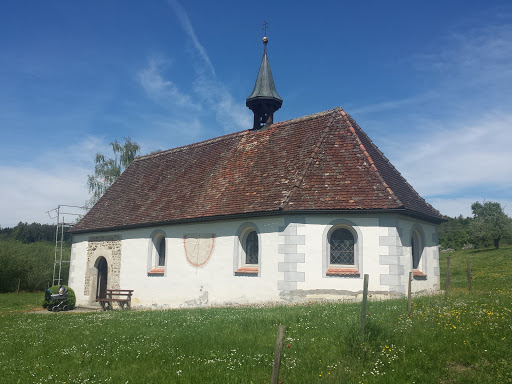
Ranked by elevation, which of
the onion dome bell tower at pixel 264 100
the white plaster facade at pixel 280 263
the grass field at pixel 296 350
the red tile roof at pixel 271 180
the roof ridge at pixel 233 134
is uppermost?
the onion dome bell tower at pixel 264 100

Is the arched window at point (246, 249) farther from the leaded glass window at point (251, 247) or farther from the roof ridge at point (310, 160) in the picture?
the roof ridge at point (310, 160)

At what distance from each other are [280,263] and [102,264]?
11573 millimetres

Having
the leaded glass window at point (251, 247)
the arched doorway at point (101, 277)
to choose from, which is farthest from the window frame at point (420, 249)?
the arched doorway at point (101, 277)

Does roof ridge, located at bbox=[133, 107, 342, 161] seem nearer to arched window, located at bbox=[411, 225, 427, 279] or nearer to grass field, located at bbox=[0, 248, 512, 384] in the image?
arched window, located at bbox=[411, 225, 427, 279]

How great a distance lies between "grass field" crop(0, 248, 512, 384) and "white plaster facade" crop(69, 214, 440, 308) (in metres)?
3.20

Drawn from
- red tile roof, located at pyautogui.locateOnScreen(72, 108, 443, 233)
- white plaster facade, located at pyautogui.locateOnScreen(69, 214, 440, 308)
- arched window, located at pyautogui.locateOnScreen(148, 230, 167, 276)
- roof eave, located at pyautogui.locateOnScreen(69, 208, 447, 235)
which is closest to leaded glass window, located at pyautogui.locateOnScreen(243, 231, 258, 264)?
white plaster facade, located at pyautogui.locateOnScreen(69, 214, 440, 308)

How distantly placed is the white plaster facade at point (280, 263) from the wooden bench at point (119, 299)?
0.97 feet

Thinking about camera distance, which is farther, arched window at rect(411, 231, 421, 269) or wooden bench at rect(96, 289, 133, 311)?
wooden bench at rect(96, 289, 133, 311)

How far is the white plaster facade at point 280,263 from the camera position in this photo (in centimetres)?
1345

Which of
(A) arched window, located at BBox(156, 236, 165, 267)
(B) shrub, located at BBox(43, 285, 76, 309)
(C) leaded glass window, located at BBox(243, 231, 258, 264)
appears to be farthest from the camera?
(B) shrub, located at BBox(43, 285, 76, 309)

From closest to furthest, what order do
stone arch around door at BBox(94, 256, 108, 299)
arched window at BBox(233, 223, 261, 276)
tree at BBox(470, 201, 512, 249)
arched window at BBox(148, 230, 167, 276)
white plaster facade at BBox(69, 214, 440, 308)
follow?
1. white plaster facade at BBox(69, 214, 440, 308)
2. arched window at BBox(233, 223, 261, 276)
3. arched window at BBox(148, 230, 167, 276)
4. stone arch around door at BBox(94, 256, 108, 299)
5. tree at BBox(470, 201, 512, 249)

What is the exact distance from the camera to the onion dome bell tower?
67.6 ft

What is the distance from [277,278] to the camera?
14156 mm

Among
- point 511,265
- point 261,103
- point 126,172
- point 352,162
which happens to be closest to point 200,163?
point 261,103
